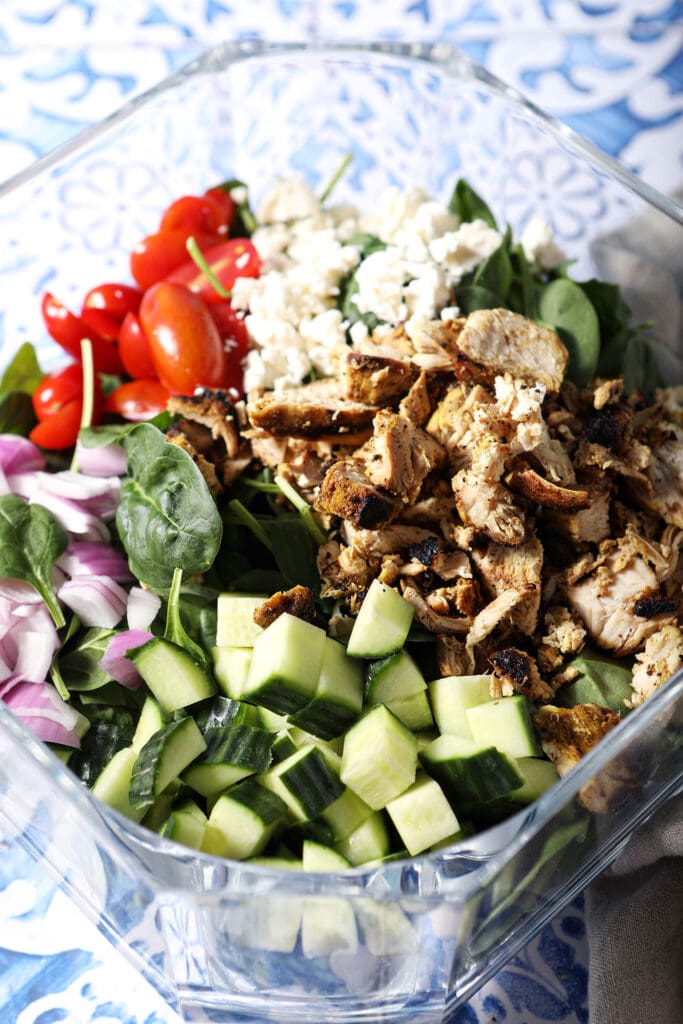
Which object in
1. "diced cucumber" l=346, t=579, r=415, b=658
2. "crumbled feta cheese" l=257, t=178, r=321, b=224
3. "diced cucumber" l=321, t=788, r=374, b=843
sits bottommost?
"diced cucumber" l=321, t=788, r=374, b=843

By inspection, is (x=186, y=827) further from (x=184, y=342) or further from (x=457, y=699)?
(x=184, y=342)

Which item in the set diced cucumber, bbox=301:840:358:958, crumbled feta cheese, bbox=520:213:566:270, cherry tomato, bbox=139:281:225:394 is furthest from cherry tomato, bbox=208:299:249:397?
diced cucumber, bbox=301:840:358:958

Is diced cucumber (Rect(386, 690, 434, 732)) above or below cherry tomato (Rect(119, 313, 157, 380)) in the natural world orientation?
below

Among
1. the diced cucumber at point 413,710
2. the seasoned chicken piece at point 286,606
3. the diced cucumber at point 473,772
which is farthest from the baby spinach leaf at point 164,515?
the diced cucumber at point 473,772

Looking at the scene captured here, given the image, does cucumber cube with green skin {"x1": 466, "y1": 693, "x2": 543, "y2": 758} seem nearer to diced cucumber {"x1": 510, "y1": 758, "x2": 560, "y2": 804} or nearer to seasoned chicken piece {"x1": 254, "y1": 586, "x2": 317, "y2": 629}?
diced cucumber {"x1": 510, "y1": 758, "x2": 560, "y2": 804}

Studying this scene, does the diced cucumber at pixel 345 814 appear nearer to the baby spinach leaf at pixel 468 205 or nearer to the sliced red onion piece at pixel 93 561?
the sliced red onion piece at pixel 93 561

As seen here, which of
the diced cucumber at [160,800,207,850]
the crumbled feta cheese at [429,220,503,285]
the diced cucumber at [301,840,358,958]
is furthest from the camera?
the crumbled feta cheese at [429,220,503,285]

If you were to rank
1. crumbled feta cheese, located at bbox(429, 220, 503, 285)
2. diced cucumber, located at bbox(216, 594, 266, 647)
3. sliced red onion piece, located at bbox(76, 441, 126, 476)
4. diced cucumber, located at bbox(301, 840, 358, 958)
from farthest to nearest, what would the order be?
1. crumbled feta cheese, located at bbox(429, 220, 503, 285)
2. sliced red onion piece, located at bbox(76, 441, 126, 476)
3. diced cucumber, located at bbox(216, 594, 266, 647)
4. diced cucumber, located at bbox(301, 840, 358, 958)

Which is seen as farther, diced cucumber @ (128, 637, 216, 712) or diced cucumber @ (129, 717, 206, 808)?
diced cucumber @ (128, 637, 216, 712)
